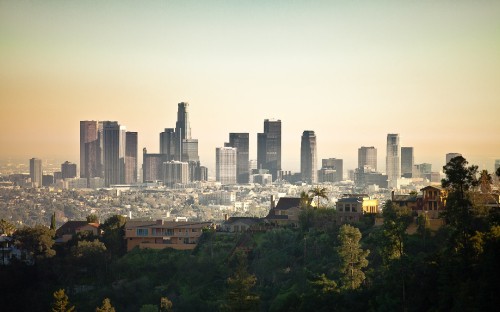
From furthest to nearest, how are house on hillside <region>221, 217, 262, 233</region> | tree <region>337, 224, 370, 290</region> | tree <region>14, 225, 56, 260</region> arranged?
house on hillside <region>221, 217, 262, 233</region>
tree <region>14, 225, 56, 260</region>
tree <region>337, 224, 370, 290</region>

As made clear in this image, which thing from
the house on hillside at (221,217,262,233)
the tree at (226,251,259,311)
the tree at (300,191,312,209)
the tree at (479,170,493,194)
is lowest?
the tree at (226,251,259,311)

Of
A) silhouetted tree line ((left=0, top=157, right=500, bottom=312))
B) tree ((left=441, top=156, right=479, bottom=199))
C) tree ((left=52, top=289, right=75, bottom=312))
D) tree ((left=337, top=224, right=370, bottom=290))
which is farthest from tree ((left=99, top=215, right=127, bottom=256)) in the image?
tree ((left=441, top=156, right=479, bottom=199))

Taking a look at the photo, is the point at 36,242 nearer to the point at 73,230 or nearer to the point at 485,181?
the point at 73,230

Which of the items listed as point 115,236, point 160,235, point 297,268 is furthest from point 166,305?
point 160,235

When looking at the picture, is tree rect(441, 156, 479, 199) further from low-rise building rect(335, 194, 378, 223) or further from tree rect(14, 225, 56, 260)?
tree rect(14, 225, 56, 260)

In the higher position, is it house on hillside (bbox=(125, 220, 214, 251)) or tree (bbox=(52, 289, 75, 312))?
house on hillside (bbox=(125, 220, 214, 251))

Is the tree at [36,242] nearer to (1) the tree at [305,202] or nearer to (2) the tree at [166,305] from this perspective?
(2) the tree at [166,305]
